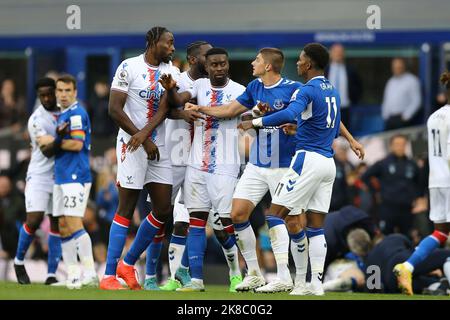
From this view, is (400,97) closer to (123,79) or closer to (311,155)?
(311,155)

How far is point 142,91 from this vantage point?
1192 centimetres

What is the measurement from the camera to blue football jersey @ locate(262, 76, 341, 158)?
11328 mm

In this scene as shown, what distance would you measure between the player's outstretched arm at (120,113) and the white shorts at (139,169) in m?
0.20

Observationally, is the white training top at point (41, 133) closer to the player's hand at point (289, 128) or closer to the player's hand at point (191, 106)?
the player's hand at point (191, 106)

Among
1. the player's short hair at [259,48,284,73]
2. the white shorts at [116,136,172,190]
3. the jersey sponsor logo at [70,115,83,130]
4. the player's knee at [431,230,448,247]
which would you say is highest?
the player's short hair at [259,48,284,73]

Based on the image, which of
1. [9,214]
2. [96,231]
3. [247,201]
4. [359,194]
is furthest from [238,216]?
[9,214]

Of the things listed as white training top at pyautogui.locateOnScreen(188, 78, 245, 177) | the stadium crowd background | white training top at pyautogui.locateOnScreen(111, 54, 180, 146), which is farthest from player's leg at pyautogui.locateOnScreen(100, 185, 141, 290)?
the stadium crowd background

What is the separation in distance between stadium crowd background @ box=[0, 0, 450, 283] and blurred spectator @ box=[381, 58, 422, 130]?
25mm

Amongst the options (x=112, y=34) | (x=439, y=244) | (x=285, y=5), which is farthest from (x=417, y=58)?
(x=439, y=244)

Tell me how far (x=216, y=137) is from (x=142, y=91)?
3.03 ft

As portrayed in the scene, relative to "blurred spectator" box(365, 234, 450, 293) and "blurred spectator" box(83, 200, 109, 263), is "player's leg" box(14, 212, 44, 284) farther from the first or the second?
"blurred spectator" box(365, 234, 450, 293)

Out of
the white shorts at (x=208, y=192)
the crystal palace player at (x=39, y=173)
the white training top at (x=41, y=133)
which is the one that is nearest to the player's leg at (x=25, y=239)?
the crystal palace player at (x=39, y=173)
